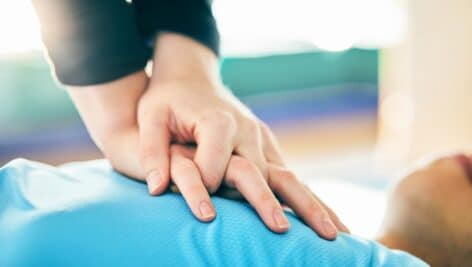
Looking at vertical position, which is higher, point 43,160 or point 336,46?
point 336,46

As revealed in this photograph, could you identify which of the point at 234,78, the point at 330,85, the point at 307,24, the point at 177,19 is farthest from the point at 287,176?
the point at 330,85

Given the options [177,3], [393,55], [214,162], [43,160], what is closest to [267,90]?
[393,55]

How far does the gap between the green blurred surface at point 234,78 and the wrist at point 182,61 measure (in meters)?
1.57

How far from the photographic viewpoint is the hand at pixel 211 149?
657 millimetres

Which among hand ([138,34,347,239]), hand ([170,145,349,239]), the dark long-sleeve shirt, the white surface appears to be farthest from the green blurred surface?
hand ([170,145,349,239])

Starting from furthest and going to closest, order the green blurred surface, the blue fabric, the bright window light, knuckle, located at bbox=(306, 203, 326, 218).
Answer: the bright window light
the green blurred surface
knuckle, located at bbox=(306, 203, 326, 218)
the blue fabric

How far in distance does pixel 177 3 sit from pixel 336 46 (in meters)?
2.03

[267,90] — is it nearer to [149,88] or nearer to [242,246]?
[149,88]

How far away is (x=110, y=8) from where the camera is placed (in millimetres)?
822

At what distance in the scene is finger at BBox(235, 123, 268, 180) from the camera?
71 cm

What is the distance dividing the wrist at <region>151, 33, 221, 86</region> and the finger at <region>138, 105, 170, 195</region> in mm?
74

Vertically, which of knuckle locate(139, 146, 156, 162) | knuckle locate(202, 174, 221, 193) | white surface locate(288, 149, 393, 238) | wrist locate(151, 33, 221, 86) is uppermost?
wrist locate(151, 33, 221, 86)

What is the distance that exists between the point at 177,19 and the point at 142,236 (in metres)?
0.37

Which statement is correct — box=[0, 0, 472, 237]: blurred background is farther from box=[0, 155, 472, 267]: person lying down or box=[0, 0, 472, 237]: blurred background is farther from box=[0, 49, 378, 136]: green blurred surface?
box=[0, 155, 472, 267]: person lying down
